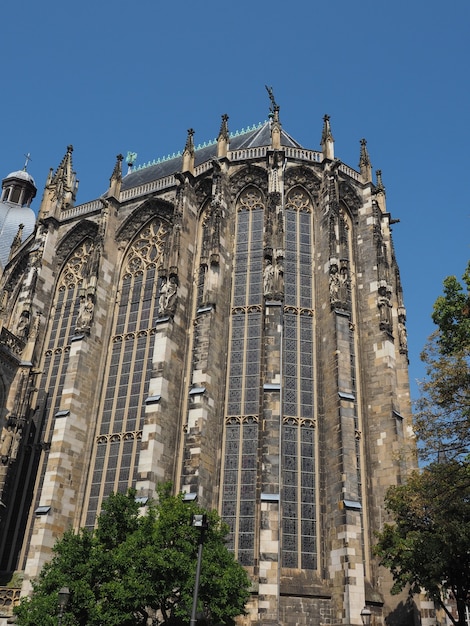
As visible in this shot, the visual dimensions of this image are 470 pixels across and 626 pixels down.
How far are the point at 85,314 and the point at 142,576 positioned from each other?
13582 millimetres

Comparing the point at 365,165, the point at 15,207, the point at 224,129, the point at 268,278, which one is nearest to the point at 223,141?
the point at 224,129

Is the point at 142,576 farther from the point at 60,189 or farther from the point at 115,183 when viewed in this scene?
the point at 60,189

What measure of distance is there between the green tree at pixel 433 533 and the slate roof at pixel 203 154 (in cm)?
1988

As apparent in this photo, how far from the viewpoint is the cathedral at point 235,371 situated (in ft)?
66.1

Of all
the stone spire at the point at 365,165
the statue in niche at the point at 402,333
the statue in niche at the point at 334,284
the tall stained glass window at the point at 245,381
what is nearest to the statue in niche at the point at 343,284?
the statue in niche at the point at 334,284

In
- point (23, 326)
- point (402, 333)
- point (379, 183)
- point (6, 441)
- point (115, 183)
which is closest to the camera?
point (6, 441)

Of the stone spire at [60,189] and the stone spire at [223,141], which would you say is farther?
the stone spire at [60,189]

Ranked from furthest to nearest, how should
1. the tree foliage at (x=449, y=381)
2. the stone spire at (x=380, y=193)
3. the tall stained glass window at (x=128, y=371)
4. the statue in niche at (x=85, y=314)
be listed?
the stone spire at (x=380, y=193) → the statue in niche at (x=85, y=314) → the tall stained glass window at (x=128, y=371) → the tree foliage at (x=449, y=381)

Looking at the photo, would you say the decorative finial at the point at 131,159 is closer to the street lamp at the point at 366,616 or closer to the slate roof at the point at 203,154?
the slate roof at the point at 203,154

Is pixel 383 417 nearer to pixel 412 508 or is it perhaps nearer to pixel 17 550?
pixel 412 508

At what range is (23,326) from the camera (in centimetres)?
2800

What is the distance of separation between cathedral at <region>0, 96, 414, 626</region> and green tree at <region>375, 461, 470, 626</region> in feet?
4.34

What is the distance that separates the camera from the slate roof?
32.6m

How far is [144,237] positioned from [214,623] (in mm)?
18756
